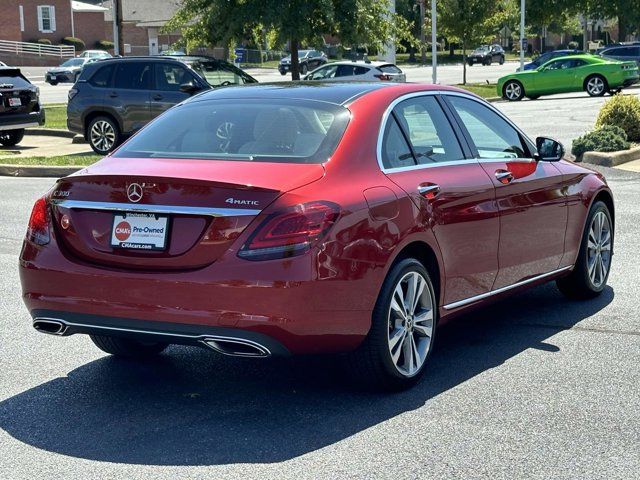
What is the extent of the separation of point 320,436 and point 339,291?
69 cm

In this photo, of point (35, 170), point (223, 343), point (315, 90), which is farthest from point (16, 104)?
point (223, 343)

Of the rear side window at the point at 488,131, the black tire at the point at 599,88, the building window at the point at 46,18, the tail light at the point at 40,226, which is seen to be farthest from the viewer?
the building window at the point at 46,18

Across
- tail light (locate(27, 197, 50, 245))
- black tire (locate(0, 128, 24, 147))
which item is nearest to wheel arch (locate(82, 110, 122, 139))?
black tire (locate(0, 128, 24, 147))

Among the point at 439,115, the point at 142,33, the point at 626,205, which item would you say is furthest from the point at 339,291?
the point at 142,33

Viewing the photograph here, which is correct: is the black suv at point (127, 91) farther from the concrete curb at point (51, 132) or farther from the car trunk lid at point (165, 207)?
the car trunk lid at point (165, 207)

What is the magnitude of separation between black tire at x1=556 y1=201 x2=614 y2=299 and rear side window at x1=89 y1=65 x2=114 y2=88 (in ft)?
46.8

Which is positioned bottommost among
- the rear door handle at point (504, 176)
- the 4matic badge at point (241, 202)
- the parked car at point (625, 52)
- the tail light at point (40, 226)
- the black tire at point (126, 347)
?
the black tire at point (126, 347)

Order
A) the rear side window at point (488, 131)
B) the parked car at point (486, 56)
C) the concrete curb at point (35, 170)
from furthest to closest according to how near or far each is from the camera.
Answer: the parked car at point (486, 56), the concrete curb at point (35, 170), the rear side window at point (488, 131)

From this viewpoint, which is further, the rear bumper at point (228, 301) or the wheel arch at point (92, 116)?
the wheel arch at point (92, 116)

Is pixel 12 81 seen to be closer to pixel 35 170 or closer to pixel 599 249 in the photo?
pixel 35 170

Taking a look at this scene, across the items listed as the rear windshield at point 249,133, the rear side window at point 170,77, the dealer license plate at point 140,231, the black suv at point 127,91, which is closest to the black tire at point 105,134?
the black suv at point 127,91

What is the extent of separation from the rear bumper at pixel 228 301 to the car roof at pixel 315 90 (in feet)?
4.21

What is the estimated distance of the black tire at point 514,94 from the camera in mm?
39000

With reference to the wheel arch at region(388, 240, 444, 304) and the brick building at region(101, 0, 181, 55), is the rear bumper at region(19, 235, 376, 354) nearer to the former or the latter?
the wheel arch at region(388, 240, 444, 304)
